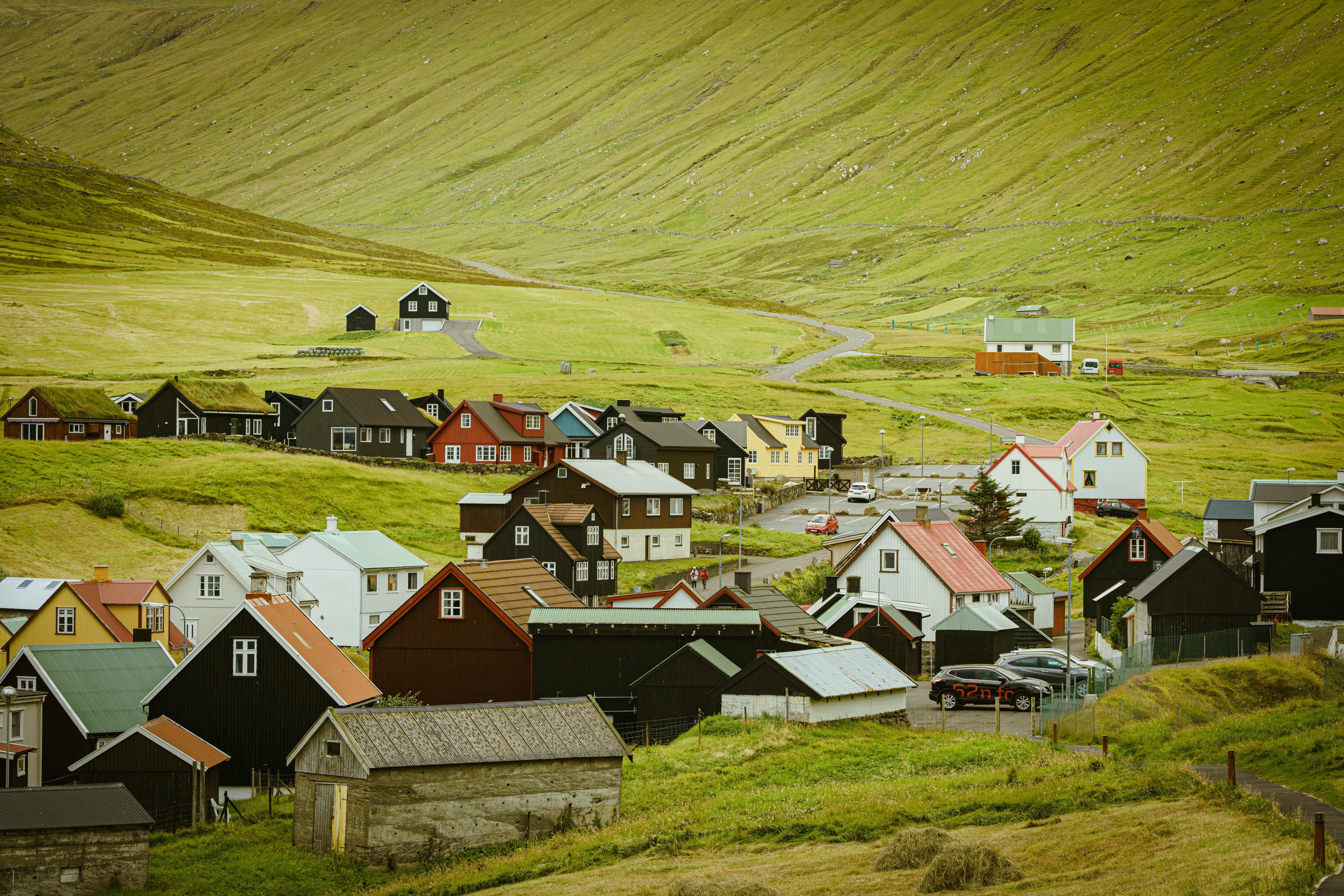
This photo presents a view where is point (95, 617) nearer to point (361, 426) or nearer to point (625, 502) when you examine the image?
point (625, 502)

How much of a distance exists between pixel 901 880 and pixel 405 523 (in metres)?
59.2

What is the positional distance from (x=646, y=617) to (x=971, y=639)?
15.4 meters

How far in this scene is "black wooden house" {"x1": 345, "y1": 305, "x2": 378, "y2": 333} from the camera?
17188 centimetres

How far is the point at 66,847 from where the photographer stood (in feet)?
106

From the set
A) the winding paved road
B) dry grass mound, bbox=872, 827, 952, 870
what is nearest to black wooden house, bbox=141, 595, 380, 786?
dry grass mound, bbox=872, 827, 952, 870

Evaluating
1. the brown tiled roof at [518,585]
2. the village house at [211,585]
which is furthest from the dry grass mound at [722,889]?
the village house at [211,585]

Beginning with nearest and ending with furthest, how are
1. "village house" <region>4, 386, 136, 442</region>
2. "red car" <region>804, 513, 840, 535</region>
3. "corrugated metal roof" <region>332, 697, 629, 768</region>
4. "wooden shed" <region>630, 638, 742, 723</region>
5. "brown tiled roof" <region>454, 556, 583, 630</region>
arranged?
"corrugated metal roof" <region>332, 697, 629, 768</region>
"wooden shed" <region>630, 638, 742, 723</region>
"brown tiled roof" <region>454, 556, 583, 630</region>
"red car" <region>804, 513, 840, 535</region>
"village house" <region>4, 386, 136, 442</region>

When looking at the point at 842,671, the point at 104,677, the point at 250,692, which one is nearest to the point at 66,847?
the point at 250,692

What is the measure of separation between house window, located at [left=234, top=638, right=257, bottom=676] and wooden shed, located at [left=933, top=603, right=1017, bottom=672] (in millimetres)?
26076

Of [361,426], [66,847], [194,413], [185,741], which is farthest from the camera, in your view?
[194,413]

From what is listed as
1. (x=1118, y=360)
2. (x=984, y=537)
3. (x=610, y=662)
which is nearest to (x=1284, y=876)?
(x=610, y=662)

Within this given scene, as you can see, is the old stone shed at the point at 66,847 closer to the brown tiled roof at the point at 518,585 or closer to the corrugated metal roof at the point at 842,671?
the brown tiled roof at the point at 518,585

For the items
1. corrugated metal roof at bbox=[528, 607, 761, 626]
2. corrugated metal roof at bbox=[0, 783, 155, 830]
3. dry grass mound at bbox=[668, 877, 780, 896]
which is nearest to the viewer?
dry grass mound at bbox=[668, 877, 780, 896]

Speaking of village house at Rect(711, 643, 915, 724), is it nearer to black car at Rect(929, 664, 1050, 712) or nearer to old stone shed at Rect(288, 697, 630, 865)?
black car at Rect(929, 664, 1050, 712)
